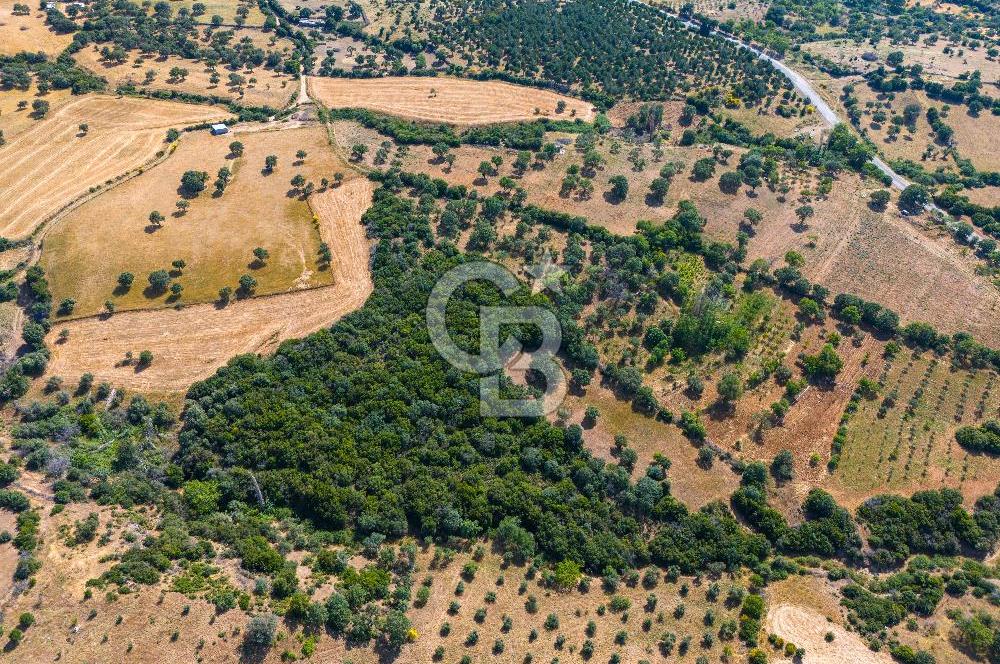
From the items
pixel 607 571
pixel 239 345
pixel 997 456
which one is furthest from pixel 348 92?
pixel 997 456

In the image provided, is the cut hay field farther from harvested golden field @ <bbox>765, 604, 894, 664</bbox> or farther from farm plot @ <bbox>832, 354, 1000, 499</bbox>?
farm plot @ <bbox>832, 354, 1000, 499</bbox>

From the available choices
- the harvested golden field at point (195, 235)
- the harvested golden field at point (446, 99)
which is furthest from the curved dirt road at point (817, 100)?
the harvested golden field at point (195, 235)

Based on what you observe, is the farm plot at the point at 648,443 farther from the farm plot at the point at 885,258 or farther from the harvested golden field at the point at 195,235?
the harvested golden field at the point at 195,235

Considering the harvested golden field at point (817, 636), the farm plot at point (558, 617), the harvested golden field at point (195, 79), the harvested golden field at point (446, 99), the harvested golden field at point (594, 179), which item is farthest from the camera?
the harvested golden field at point (195, 79)

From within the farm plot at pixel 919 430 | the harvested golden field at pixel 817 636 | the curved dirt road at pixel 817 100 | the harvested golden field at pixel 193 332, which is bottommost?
the harvested golden field at pixel 193 332

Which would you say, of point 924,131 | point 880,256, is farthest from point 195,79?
point 924,131

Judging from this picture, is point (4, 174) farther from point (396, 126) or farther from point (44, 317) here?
point (396, 126)

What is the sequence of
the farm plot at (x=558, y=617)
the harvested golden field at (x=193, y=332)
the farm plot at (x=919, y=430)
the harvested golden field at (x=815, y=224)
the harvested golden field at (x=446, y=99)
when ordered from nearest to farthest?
the farm plot at (x=558, y=617) < the farm plot at (x=919, y=430) < the harvested golden field at (x=193, y=332) < the harvested golden field at (x=815, y=224) < the harvested golden field at (x=446, y=99)
